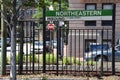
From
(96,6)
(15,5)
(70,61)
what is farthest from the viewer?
(96,6)

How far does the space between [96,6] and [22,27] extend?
27.9 metres

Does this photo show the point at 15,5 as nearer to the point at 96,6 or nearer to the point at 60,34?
the point at 60,34

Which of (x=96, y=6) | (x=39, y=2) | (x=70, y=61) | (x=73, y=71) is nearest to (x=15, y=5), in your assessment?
(x=39, y=2)

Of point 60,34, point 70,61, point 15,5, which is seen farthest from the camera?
point 70,61

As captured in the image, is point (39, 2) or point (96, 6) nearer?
point (39, 2)

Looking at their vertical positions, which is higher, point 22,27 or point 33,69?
point 22,27

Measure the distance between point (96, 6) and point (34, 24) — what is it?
27.5 meters

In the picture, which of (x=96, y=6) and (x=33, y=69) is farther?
(x=96, y=6)

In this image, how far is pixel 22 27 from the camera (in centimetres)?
1255

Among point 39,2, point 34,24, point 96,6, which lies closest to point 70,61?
point 34,24

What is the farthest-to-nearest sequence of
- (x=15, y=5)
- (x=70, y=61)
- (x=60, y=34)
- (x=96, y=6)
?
(x=96, y=6)
(x=70, y=61)
(x=60, y=34)
(x=15, y=5)

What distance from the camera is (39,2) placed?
9203 millimetres

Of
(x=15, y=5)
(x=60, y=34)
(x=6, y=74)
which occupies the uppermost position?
(x=15, y=5)

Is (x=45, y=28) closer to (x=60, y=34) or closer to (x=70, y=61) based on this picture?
(x=60, y=34)
